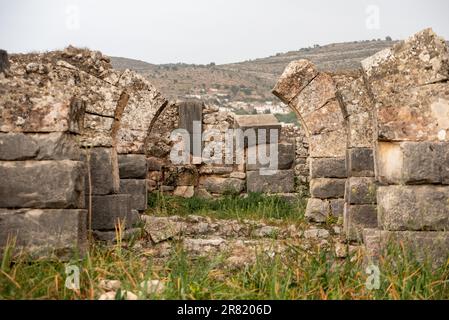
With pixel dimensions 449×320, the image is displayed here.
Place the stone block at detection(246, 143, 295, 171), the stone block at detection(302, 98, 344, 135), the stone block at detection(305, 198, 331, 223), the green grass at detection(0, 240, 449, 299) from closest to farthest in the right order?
the green grass at detection(0, 240, 449, 299) → the stone block at detection(305, 198, 331, 223) → the stone block at detection(302, 98, 344, 135) → the stone block at detection(246, 143, 295, 171)

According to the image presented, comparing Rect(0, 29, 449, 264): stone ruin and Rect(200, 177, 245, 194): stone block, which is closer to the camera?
Rect(0, 29, 449, 264): stone ruin

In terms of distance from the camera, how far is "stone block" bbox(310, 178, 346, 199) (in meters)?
9.45

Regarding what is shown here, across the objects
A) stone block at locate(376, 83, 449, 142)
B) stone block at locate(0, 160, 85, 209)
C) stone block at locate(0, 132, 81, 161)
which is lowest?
stone block at locate(0, 160, 85, 209)

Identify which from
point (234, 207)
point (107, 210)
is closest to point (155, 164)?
point (234, 207)

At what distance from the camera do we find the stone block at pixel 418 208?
470 cm

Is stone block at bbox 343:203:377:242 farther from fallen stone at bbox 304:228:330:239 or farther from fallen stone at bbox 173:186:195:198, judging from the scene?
fallen stone at bbox 173:186:195:198

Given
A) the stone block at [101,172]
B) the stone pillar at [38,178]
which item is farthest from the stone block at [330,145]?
the stone pillar at [38,178]

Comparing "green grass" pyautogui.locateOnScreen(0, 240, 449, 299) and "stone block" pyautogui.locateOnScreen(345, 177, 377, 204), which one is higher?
"stone block" pyautogui.locateOnScreen(345, 177, 377, 204)

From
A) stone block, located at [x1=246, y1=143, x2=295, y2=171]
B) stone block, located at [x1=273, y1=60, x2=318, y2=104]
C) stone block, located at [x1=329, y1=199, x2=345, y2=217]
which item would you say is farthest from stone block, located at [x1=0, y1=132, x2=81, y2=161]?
stone block, located at [x1=246, y1=143, x2=295, y2=171]

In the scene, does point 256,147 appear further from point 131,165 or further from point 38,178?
point 38,178

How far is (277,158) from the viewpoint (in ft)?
40.2

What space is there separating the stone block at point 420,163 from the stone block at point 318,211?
4.62 meters

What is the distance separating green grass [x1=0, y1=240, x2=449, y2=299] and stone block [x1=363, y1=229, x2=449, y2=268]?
10 centimetres
